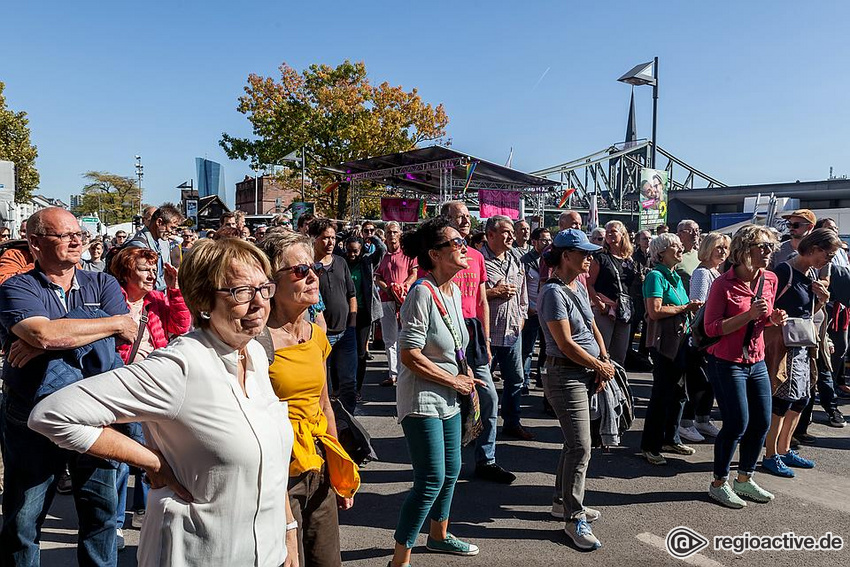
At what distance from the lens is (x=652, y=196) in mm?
30969

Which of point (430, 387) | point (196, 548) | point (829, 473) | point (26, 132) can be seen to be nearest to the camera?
point (196, 548)

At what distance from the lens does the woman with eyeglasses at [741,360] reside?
404 cm

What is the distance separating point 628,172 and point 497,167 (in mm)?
68377

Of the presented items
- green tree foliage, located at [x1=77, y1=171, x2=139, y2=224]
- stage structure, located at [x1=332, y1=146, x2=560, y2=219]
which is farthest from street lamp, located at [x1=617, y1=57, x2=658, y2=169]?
green tree foliage, located at [x1=77, y1=171, x2=139, y2=224]

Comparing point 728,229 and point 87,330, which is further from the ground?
point 728,229

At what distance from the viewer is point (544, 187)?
61.7 ft

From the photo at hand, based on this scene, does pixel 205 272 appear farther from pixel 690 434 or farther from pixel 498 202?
pixel 498 202

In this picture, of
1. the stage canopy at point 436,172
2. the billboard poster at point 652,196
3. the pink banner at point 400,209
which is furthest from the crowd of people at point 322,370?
the billboard poster at point 652,196

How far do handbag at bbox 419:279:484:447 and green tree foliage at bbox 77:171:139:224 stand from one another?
87.2 metres

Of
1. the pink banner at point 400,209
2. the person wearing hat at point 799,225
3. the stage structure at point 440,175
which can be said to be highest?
the stage structure at point 440,175

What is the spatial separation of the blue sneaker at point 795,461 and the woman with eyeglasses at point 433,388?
2949 millimetres

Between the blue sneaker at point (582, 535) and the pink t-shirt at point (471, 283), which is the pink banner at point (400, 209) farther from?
the blue sneaker at point (582, 535)

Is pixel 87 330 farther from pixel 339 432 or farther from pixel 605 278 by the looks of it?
pixel 605 278

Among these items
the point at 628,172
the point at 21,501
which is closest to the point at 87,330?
the point at 21,501
